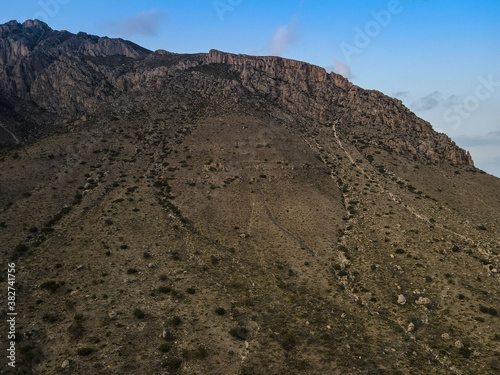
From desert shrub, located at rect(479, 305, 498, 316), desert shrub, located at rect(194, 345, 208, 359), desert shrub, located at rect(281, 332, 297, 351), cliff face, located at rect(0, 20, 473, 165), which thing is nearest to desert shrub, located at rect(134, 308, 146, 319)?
desert shrub, located at rect(194, 345, 208, 359)

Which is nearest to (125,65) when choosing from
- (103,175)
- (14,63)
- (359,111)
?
(14,63)

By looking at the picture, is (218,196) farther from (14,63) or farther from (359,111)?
(14,63)

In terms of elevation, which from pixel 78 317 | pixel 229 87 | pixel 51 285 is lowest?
pixel 78 317

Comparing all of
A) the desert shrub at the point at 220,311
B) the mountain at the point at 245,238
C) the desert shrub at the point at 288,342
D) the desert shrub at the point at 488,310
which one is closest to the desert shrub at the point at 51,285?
the mountain at the point at 245,238

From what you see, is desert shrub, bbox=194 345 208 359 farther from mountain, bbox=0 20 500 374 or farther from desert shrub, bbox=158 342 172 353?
desert shrub, bbox=158 342 172 353

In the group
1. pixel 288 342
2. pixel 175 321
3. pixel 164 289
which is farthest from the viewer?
pixel 164 289

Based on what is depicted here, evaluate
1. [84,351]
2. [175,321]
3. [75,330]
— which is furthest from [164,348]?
[75,330]

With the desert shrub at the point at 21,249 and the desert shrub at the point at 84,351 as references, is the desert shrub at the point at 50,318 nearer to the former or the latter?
the desert shrub at the point at 84,351

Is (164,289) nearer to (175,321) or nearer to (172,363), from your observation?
(175,321)
